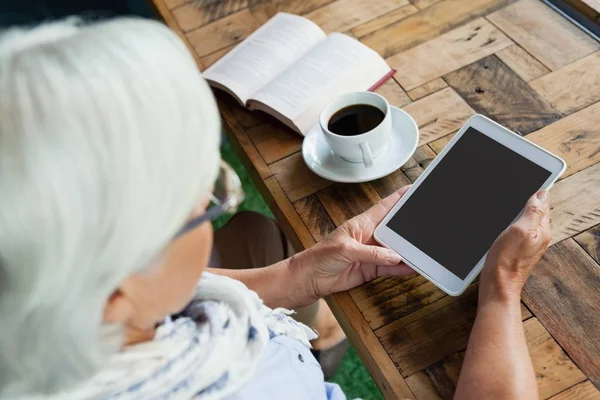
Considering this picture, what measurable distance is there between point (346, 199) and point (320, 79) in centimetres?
25

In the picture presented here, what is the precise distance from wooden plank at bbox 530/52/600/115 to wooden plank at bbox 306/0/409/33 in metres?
0.35

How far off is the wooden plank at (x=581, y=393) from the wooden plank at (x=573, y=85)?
0.44 metres

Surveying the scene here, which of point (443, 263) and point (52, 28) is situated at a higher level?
point (52, 28)

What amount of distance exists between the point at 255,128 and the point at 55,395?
26.1 inches

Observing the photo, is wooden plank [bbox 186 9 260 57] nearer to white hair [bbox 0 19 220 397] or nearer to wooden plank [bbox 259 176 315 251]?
wooden plank [bbox 259 176 315 251]

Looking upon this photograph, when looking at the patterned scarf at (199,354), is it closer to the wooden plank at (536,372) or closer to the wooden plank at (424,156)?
the wooden plank at (536,372)

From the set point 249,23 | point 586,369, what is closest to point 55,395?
point 586,369

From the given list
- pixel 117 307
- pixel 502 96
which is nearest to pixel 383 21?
pixel 502 96

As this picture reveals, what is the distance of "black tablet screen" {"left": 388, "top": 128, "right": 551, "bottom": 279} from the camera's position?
861 millimetres

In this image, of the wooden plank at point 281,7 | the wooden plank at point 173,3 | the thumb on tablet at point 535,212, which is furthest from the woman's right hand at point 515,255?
the wooden plank at point 173,3

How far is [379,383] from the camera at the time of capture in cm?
84

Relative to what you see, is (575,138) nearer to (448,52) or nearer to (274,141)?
(448,52)

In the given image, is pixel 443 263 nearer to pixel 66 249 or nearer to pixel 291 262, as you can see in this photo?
pixel 291 262

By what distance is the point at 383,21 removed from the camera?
4.09 feet
